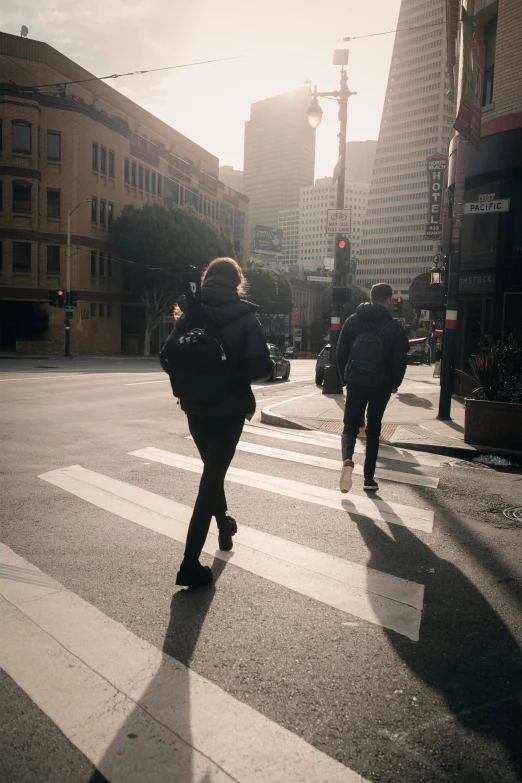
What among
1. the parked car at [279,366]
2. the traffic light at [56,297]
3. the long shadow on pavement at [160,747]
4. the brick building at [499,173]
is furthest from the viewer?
→ the traffic light at [56,297]

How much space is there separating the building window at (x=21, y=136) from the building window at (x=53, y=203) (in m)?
3.03

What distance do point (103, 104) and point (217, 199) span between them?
27.9m

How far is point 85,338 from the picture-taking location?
50375mm

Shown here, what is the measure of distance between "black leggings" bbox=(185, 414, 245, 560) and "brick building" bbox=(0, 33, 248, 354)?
43.9 m

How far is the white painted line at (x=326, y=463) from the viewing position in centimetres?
745

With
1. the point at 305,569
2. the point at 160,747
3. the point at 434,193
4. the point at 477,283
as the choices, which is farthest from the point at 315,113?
the point at 160,747

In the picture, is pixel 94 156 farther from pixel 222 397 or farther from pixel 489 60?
pixel 222 397

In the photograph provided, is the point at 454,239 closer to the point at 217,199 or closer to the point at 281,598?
the point at 281,598

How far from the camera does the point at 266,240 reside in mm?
151250

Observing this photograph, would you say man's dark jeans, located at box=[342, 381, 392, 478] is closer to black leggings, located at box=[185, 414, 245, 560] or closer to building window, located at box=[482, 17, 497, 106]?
black leggings, located at box=[185, 414, 245, 560]

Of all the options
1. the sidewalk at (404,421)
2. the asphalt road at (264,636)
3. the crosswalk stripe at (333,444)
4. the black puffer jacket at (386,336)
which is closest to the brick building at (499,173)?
the sidewalk at (404,421)

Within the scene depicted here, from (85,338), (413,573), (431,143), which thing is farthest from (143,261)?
(431,143)

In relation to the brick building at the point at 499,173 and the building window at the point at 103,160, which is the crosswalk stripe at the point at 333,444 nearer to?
the brick building at the point at 499,173

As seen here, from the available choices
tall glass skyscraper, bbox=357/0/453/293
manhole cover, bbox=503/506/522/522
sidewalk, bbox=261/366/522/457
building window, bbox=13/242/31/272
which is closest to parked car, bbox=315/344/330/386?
sidewalk, bbox=261/366/522/457
